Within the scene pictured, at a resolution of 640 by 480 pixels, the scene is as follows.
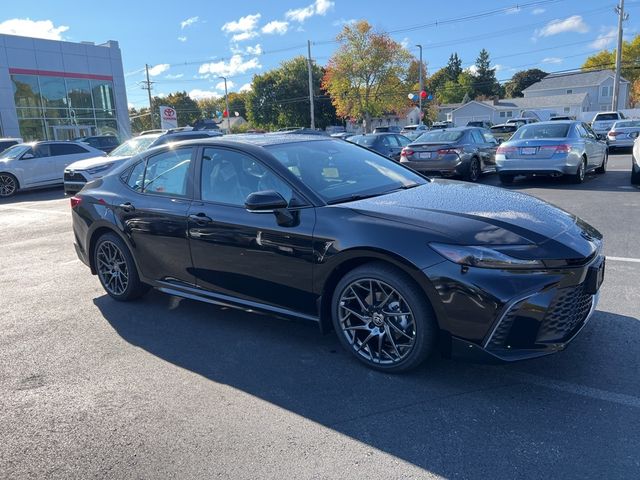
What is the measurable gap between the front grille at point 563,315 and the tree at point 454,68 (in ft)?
393

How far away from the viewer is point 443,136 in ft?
42.8

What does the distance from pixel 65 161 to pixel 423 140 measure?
11559mm

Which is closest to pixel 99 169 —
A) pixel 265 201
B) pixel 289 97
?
pixel 265 201

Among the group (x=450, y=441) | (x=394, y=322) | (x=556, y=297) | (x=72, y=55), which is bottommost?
(x=450, y=441)

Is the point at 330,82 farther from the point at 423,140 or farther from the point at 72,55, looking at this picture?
the point at 423,140

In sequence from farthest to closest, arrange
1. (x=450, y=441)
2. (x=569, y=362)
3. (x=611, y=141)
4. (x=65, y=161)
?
(x=611, y=141), (x=65, y=161), (x=569, y=362), (x=450, y=441)

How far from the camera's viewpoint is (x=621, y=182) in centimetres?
1184

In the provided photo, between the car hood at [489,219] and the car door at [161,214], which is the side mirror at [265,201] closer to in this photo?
the car hood at [489,219]

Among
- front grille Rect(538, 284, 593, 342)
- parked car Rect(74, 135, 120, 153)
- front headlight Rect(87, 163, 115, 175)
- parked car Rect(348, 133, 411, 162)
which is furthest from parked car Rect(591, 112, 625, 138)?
front grille Rect(538, 284, 593, 342)

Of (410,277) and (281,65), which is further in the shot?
(281,65)

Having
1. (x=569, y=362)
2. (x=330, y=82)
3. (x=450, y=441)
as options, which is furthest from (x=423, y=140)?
(x=330, y=82)

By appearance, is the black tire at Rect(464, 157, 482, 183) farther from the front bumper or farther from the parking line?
the front bumper

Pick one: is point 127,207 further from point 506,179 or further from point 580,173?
point 580,173

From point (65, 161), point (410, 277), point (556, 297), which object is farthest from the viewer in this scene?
point (65, 161)
